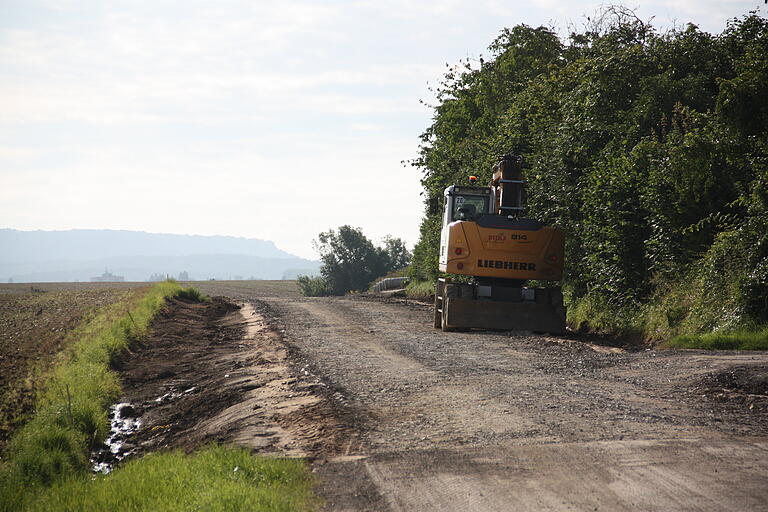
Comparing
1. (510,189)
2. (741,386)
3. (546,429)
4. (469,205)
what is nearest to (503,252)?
(510,189)

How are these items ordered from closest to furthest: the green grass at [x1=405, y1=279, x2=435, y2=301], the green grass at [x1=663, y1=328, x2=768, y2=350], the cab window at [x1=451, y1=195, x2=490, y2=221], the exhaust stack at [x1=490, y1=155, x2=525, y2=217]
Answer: the green grass at [x1=663, y1=328, x2=768, y2=350]
the exhaust stack at [x1=490, y1=155, x2=525, y2=217]
the cab window at [x1=451, y1=195, x2=490, y2=221]
the green grass at [x1=405, y1=279, x2=435, y2=301]

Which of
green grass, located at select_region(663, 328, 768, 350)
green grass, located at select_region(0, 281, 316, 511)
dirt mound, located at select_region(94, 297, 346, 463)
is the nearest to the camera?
green grass, located at select_region(0, 281, 316, 511)

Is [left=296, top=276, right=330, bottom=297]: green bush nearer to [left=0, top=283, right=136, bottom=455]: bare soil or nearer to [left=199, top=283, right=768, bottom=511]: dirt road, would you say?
[left=0, top=283, right=136, bottom=455]: bare soil

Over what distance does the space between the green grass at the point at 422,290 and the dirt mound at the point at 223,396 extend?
540 inches

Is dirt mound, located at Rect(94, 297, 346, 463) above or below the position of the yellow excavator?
below

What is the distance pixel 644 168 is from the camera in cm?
1725

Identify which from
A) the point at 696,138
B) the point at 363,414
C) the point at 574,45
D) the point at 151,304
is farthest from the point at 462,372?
the point at 574,45

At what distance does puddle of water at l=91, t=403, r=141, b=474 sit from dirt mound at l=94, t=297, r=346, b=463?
1.8 inches

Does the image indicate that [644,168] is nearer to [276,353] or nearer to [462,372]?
[462,372]

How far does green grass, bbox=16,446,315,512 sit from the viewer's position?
235 inches

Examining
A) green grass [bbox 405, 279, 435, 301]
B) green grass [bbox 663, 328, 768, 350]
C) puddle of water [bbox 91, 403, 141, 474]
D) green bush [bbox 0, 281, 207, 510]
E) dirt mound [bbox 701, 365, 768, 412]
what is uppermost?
green grass [bbox 405, 279, 435, 301]

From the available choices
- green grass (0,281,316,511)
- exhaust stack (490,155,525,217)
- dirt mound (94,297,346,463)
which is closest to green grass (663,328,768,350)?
exhaust stack (490,155,525,217)

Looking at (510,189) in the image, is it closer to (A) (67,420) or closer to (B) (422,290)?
(A) (67,420)

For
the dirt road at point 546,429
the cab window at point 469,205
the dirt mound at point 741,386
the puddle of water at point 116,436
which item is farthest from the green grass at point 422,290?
the dirt mound at point 741,386
